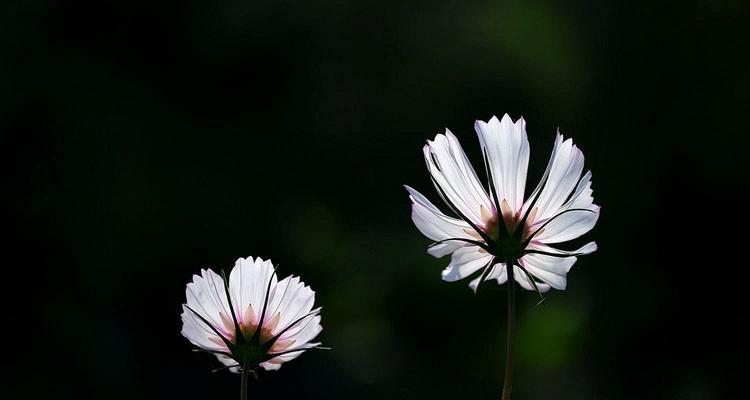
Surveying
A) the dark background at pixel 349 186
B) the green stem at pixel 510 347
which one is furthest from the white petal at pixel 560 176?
the dark background at pixel 349 186

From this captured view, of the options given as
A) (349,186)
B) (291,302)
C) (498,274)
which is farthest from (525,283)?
(349,186)

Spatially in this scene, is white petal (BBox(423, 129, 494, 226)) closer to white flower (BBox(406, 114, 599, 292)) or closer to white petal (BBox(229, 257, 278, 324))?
white flower (BBox(406, 114, 599, 292))

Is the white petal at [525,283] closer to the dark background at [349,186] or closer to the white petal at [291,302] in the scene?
the white petal at [291,302]

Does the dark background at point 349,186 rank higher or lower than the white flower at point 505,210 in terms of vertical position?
higher

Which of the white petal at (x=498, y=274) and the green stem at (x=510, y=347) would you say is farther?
the white petal at (x=498, y=274)

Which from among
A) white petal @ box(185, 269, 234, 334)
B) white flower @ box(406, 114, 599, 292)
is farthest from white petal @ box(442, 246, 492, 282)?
white petal @ box(185, 269, 234, 334)

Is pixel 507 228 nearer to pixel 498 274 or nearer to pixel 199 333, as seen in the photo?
pixel 498 274

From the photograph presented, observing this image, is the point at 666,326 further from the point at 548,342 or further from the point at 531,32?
the point at 531,32
